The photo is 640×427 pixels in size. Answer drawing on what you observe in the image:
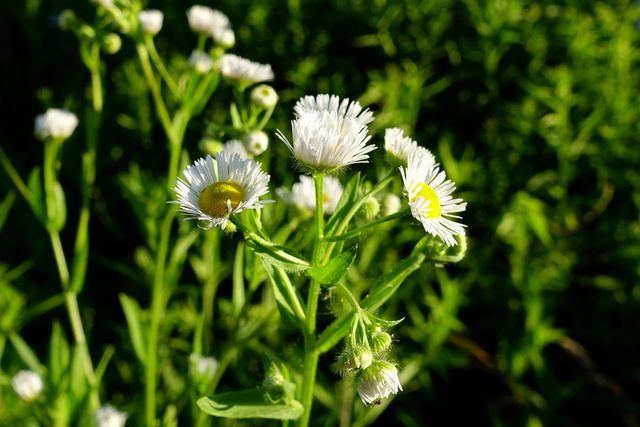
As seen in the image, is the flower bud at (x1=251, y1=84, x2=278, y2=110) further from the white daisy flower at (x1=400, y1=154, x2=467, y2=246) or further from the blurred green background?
the blurred green background

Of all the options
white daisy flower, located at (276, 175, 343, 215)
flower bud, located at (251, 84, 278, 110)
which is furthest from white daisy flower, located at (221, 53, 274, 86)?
white daisy flower, located at (276, 175, 343, 215)

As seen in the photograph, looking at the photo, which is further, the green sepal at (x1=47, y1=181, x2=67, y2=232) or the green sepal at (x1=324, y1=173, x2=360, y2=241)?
the green sepal at (x1=47, y1=181, x2=67, y2=232)

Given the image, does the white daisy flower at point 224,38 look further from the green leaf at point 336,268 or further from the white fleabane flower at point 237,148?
the green leaf at point 336,268

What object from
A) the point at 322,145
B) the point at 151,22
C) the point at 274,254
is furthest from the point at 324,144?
the point at 151,22

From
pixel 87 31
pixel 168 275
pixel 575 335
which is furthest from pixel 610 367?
pixel 87 31

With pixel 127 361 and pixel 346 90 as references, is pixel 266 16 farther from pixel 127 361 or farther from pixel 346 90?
pixel 127 361
